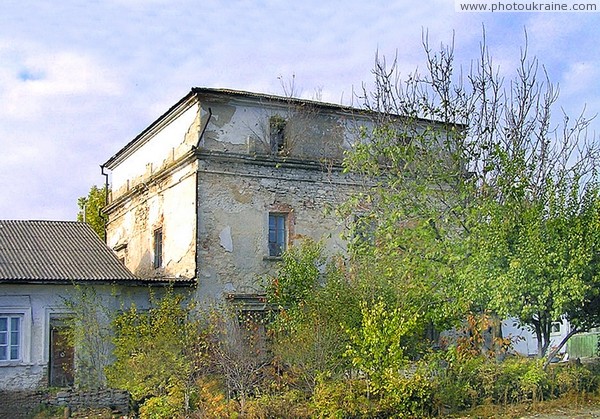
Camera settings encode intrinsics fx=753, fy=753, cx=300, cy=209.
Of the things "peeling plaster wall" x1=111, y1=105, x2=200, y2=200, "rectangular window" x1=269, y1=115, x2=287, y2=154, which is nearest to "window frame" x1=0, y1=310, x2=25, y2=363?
"peeling plaster wall" x1=111, y1=105, x2=200, y2=200

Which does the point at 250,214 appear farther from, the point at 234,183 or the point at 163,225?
the point at 163,225

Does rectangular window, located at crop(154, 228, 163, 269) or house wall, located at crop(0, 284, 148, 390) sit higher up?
rectangular window, located at crop(154, 228, 163, 269)

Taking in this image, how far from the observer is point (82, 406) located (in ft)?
58.5

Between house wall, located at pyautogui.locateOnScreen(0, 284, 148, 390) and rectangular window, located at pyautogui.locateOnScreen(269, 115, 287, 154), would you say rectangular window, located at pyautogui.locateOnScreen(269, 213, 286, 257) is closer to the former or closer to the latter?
rectangular window, located at pyautogui.locateOnScreen(269, 115, 287, 154)

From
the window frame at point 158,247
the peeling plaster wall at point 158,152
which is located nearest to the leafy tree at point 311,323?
the window frame at point 158,247

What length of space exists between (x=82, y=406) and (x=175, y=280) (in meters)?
4.39

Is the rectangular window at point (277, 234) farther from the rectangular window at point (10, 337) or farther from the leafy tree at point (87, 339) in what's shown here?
the rectangular window at point (10, 337)

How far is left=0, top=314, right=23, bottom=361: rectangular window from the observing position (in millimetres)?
19156

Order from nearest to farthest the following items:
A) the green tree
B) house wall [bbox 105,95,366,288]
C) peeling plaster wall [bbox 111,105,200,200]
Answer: house wall [bbox 105,95,366,288], peeling plaster wall [bbox 111,105,200,200], the green tree

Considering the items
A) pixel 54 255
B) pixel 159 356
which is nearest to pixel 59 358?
pixel 54 255

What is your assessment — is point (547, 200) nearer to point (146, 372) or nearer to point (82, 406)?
point (146, 372)

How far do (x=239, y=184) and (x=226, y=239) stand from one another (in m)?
1.68

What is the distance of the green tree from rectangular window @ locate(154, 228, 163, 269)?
10.9 m

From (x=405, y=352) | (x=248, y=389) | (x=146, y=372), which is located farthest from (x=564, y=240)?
(x=146, y=372)
